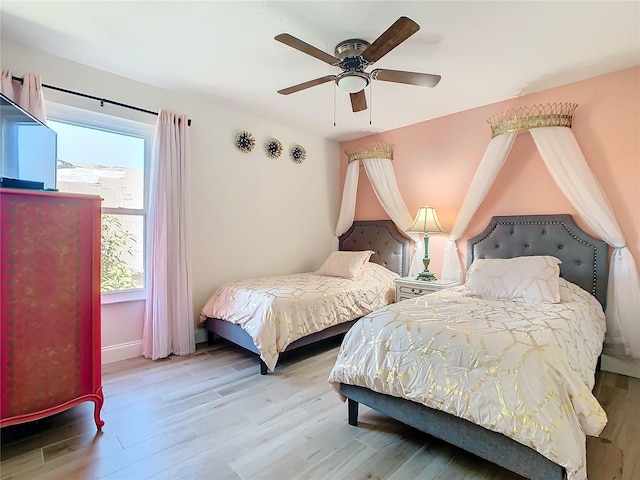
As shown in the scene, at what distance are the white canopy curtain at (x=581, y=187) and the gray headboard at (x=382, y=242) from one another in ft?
4.16

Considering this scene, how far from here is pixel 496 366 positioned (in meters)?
1.49

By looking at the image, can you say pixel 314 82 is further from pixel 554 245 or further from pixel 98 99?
pixel 554 245

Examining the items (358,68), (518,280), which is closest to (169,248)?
(358,68)

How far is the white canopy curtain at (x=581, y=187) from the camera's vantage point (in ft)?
8.54

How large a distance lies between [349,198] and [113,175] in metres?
2.84

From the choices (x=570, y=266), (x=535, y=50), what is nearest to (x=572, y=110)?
(x=535, y=50)

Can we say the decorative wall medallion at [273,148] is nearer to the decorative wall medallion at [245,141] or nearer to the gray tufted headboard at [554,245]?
the decorative wall medallion at [245,141]

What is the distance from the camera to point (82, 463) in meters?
1.67

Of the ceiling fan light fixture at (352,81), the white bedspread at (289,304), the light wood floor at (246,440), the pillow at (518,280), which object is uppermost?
the ceiling fan light fixture at (352,81)

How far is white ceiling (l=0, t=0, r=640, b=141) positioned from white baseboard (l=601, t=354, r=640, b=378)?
98.6 inches

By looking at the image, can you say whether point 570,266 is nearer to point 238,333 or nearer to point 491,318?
point 491,318

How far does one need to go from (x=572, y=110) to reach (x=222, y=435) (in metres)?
3.83

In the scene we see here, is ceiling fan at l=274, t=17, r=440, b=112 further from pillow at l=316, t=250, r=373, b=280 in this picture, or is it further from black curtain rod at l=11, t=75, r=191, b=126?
pillow at l=316, t=250, r=373, b=280

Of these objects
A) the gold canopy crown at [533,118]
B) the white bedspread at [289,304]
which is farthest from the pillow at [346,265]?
the gold canopy crown at [533,118]
